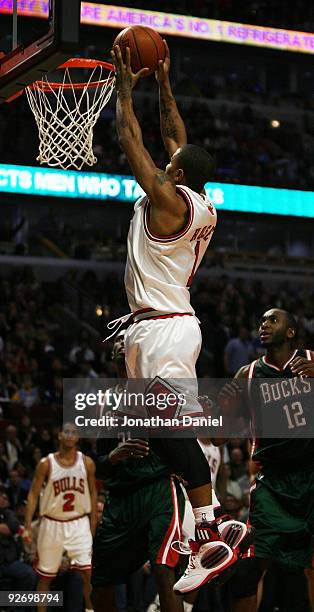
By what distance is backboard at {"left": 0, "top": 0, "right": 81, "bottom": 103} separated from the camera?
19.8ft

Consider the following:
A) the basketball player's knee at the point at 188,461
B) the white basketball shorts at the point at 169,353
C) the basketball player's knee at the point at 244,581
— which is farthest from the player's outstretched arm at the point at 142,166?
the basketball player's knee at the point at 244,581

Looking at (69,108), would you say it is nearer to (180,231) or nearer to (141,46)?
(141,46)

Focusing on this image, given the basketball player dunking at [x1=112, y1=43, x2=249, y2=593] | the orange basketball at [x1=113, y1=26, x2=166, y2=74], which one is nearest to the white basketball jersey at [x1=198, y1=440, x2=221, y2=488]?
the basketball player dunking at [x1=112, y1=43, x2=249, y2=593]

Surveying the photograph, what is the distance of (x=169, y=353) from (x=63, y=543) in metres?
6.00

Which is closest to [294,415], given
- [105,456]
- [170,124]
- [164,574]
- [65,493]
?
[105,456]

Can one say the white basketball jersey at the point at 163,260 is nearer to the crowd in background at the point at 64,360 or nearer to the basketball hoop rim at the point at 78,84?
the basketball hoop rim at the point at 78,84

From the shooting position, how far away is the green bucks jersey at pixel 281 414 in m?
6.89

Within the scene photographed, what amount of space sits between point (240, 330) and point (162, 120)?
12.5 m

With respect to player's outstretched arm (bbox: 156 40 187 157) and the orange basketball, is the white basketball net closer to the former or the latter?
player's outstretched arm (bbox: 156 40 187 157)

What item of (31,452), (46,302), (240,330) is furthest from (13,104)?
(31,452)

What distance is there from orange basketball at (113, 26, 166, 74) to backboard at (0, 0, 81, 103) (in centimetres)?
42

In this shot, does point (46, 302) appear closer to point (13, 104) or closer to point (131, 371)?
point (13, 104)

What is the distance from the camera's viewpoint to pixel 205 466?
541 centimetres

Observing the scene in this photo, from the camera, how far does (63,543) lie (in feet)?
36.0
